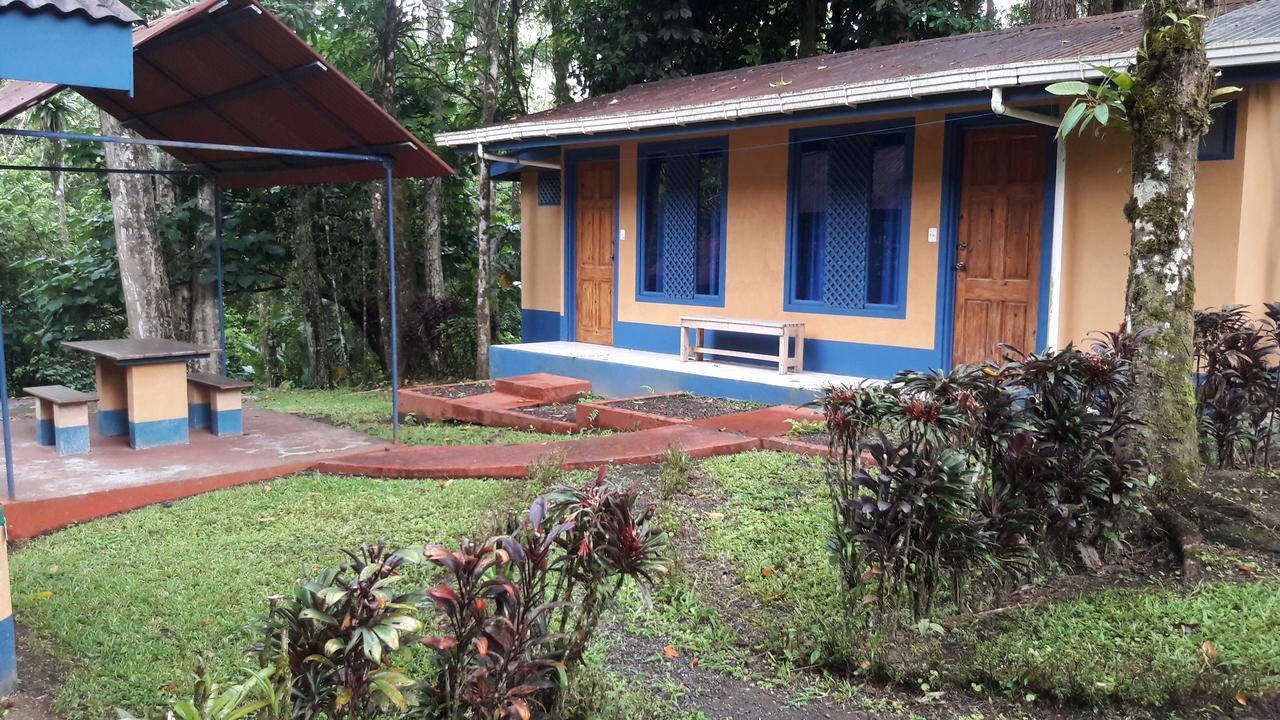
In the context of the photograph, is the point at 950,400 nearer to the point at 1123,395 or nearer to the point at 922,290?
the point at 1123,395

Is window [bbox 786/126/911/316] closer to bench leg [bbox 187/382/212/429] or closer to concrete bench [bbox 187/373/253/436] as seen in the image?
concrete bench [bbox 187/373/253/436]

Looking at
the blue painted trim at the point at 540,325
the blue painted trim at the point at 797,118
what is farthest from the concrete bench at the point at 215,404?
the blue painted trim at the point at 540,325

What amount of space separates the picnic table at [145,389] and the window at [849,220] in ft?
19.3

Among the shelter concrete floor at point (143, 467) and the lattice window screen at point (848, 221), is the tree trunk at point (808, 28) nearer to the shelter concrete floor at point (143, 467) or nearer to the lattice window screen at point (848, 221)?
the lattice window screen at point (848, 221)

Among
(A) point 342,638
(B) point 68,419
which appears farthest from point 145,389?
(A) point 342,638

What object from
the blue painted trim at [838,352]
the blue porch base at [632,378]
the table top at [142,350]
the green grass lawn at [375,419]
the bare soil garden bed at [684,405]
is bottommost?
the green grass lawn at [375,419]

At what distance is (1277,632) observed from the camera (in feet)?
12.2

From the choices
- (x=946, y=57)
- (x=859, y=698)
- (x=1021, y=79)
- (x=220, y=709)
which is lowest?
(x=859, y=698)

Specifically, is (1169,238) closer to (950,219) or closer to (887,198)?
(950,219)

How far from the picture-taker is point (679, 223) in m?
11.8

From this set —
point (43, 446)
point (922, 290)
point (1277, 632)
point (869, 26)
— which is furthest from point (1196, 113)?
point (869, 26)

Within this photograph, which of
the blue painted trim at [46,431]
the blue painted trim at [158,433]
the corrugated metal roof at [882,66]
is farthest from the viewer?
the corrugated metal roof at [882,66]

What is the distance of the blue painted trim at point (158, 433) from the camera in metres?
7.71

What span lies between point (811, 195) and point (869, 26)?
22.8ft
